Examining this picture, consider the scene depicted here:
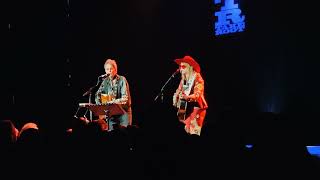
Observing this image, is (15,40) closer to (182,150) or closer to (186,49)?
(186,49)

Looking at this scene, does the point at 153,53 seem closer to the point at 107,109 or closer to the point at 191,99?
the point at 191,99

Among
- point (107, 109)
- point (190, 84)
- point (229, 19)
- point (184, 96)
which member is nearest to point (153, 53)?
point (229, 19)

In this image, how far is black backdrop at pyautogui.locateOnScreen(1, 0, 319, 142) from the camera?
303 inches

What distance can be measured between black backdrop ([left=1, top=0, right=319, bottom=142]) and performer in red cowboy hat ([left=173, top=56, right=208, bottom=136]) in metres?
0.40

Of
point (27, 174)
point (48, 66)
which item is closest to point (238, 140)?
point (27, 174)

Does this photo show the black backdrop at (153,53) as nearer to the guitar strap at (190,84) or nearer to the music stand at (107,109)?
the guitar strap at (190,84)

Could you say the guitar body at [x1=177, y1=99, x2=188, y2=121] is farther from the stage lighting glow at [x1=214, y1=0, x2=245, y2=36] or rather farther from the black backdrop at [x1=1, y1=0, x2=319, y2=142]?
the stage lighting glow at [x1=214, y1=0, x2=245, y2=36]

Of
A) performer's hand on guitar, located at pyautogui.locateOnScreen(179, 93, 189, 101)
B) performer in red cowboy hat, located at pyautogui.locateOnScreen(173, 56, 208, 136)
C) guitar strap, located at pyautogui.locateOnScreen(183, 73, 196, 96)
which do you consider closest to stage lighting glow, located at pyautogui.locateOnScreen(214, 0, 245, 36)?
performer in red cowboy hat, located at pyautogui.locateOnScreen(173, 56, 208, 136)

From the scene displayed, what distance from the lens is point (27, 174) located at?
294 cm

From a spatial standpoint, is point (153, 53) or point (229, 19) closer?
point (229, 19)

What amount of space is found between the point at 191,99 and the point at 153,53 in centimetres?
255

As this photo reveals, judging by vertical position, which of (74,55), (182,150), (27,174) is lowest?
(27,174)

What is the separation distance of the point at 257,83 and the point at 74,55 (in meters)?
4.45

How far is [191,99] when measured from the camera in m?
7.37
